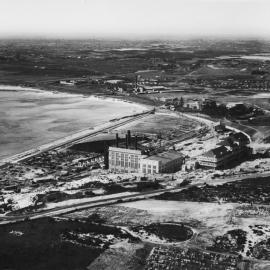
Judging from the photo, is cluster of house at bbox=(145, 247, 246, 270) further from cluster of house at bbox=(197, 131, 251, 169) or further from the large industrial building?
cluster of house at bbox=(197, 131, 251, 169)

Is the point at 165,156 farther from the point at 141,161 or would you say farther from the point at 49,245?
the point at 49,245

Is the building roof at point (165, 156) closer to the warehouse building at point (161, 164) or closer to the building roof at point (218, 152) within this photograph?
the warehouse building at point (161, 164)

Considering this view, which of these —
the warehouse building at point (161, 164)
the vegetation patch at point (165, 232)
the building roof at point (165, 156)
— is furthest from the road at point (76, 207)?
the building roof at point (165, 156)

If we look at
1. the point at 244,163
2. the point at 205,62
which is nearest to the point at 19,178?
the point at 244,163

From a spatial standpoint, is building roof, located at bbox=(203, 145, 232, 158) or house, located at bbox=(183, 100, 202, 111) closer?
building roof, located at bbox=(203, 145, 232, 158)

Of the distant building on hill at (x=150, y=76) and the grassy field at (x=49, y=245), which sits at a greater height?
the grassy field at (x=49, y=245)

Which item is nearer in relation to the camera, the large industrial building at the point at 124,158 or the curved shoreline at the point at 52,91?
the large industrial building at the point at 124,158

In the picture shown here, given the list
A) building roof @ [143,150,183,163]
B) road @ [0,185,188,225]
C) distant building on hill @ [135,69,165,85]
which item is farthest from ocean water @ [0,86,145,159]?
distant building on hill @ [135,69,165,85]
